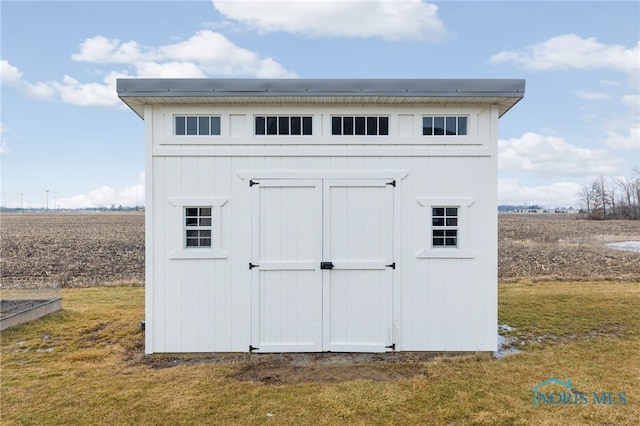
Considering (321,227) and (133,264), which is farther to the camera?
(133,264)

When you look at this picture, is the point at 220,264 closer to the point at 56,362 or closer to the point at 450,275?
the point at 56,362

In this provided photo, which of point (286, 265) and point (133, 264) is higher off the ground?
point (286, 265)

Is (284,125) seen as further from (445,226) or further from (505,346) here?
(505,346)

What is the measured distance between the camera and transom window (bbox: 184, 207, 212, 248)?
19.1ft

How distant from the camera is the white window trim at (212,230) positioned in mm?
5762

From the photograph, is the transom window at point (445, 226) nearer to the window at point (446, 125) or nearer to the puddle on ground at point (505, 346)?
the window at point (446, 125)

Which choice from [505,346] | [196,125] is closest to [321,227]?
[196,125]

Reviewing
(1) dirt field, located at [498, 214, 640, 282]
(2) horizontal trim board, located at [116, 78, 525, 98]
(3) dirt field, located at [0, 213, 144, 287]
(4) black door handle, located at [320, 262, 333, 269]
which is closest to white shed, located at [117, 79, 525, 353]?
(4) black door handle, located at [320, 262, 333, 269]

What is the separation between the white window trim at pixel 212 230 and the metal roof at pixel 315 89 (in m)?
1.49

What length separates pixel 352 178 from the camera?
5848 millimetres

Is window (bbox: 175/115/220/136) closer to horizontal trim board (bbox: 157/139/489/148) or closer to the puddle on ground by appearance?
horizontal trim board (bbox: 157/139/489/148)

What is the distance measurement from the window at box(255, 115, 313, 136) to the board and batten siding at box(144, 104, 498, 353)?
0.34 feet

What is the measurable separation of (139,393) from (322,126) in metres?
4.27

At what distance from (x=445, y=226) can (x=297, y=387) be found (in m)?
3.14
